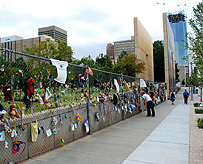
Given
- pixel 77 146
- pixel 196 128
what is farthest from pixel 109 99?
pixel 196 128

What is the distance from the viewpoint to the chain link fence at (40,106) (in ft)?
12.6

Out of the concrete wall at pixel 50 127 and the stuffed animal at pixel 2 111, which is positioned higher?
the stuffed animal at pixel 2 111

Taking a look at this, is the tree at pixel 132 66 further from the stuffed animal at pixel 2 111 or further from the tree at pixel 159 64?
the stuffed animal at pixel 2 111

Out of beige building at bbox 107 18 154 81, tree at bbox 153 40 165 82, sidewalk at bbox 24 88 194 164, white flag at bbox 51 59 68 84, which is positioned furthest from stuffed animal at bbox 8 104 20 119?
tree at bbox 153 40 165 82

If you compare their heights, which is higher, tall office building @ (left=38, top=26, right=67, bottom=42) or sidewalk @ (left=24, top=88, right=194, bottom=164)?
tall office building @ (left=38, top=26, right=67, bottom=42)

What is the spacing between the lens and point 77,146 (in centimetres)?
537

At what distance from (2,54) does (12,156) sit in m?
2.16

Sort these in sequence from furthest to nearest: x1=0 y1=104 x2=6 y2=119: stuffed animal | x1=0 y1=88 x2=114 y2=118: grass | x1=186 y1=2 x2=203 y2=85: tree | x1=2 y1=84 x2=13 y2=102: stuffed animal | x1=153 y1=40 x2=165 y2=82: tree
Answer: x1=153 y1=40 x2=165 y2=82: tree → x1=186 y1=2 x2=203 y2=85: tree → x1=0 y1=88 x2=114 y2=118: grass → x1=2 y1=84 x2=13 y2=102: stuffed animal → x1=0 y1=104 x2=6 y2=119: stuffed animal

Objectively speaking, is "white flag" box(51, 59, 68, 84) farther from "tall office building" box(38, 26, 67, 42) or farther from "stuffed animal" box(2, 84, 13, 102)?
"tall office building" box(38, 26, 67, 42)

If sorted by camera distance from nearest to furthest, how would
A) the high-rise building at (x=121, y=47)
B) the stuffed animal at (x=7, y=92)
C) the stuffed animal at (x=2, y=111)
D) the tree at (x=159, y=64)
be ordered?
the stuffed animal at (x=2, y=111)
the stuffed animal at (x=7, y=92)
the tree at (x=159, y=64)
the high-rise building at (x=121, y=47)

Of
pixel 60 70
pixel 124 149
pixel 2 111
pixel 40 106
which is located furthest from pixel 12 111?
pixel 124 149

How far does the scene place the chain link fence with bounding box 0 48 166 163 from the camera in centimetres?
383

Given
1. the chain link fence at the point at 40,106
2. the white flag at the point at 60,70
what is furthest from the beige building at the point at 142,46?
the white flag at the point at 60,70

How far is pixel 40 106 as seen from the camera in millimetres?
4699
